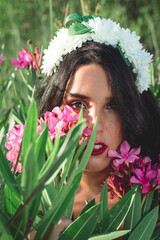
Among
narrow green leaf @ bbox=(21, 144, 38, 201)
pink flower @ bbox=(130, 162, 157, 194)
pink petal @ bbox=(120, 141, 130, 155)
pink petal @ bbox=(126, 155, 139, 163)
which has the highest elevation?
narrow green leaf @ bbox=(21, 144, 38, 201)

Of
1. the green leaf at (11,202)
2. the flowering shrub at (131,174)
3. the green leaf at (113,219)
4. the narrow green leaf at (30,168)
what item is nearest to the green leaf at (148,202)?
the flowering shrub at (131,174)

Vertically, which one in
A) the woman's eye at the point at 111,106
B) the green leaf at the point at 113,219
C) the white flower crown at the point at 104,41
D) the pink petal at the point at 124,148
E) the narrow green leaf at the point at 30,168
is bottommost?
the green leaf at the point at 113,219

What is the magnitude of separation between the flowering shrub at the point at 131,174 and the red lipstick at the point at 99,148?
3 centimetres

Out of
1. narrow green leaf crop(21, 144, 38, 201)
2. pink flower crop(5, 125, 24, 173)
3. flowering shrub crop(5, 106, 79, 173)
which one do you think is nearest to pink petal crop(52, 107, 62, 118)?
flowering shrub crop(5, 106, 79, 173)

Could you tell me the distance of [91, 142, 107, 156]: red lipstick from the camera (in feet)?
3.31

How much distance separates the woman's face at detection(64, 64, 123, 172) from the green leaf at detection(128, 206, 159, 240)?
26 centimetres

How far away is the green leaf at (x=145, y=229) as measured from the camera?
796 mm

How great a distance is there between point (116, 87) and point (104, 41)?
0.19 meters

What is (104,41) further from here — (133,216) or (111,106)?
(133,216)

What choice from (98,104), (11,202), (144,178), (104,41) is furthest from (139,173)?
(104,41)

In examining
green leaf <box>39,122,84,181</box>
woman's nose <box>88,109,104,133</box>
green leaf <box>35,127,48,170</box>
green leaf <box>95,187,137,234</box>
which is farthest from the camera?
woman's nose <box>88,109,104,133</box>

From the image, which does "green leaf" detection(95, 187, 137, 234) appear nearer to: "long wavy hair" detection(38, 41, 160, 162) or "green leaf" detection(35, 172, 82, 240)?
"green leaf" detection(35, 172, 82, 240)

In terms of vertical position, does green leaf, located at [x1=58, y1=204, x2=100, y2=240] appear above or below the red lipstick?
below

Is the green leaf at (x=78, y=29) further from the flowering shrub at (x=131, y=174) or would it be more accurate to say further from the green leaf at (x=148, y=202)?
the green leaf at (x=148, y=202)
